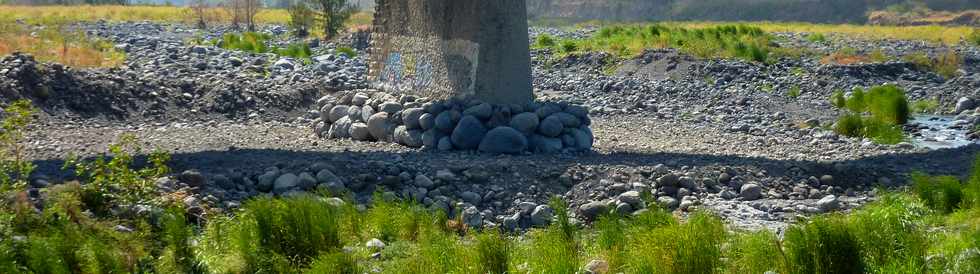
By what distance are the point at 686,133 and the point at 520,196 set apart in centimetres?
717

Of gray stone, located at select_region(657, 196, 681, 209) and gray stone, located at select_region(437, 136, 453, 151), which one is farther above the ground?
gray stone, located at select_region(437, 136, 453, 151)

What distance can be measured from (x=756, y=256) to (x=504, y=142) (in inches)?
226

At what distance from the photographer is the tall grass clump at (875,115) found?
53.8ft

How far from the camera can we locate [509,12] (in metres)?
13.0

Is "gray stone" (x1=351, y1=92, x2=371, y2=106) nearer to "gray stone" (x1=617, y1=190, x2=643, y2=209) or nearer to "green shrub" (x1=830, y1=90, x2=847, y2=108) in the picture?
"gray stone" (x1=617, y1=190, x2=643, y2=209)

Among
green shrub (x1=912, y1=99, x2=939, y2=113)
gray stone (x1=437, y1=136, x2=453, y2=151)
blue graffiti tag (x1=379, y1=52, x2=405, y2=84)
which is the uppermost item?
blue graffiti tag (x1=379, y1=52, x2=405, y2=84)

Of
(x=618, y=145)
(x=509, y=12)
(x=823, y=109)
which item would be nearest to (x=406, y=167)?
(x=509, y=12)

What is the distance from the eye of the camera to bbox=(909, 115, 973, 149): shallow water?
16344 millimetres

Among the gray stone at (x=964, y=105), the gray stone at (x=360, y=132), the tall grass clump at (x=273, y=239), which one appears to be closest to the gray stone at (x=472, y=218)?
the tall grass clump at (x=273, y=239)

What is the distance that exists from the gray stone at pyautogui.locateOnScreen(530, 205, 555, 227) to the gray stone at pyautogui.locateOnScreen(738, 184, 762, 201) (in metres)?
1.99

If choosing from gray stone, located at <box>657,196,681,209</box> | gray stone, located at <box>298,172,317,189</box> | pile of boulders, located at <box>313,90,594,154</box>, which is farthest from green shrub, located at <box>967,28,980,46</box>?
gray stone, located at <box>298,172,317,189</box>

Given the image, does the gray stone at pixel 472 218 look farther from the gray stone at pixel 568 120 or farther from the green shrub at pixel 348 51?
the green shrub at pixel 348 51

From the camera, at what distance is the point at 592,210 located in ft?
32.2

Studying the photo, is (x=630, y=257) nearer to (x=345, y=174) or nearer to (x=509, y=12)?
(x=345, y=174)
